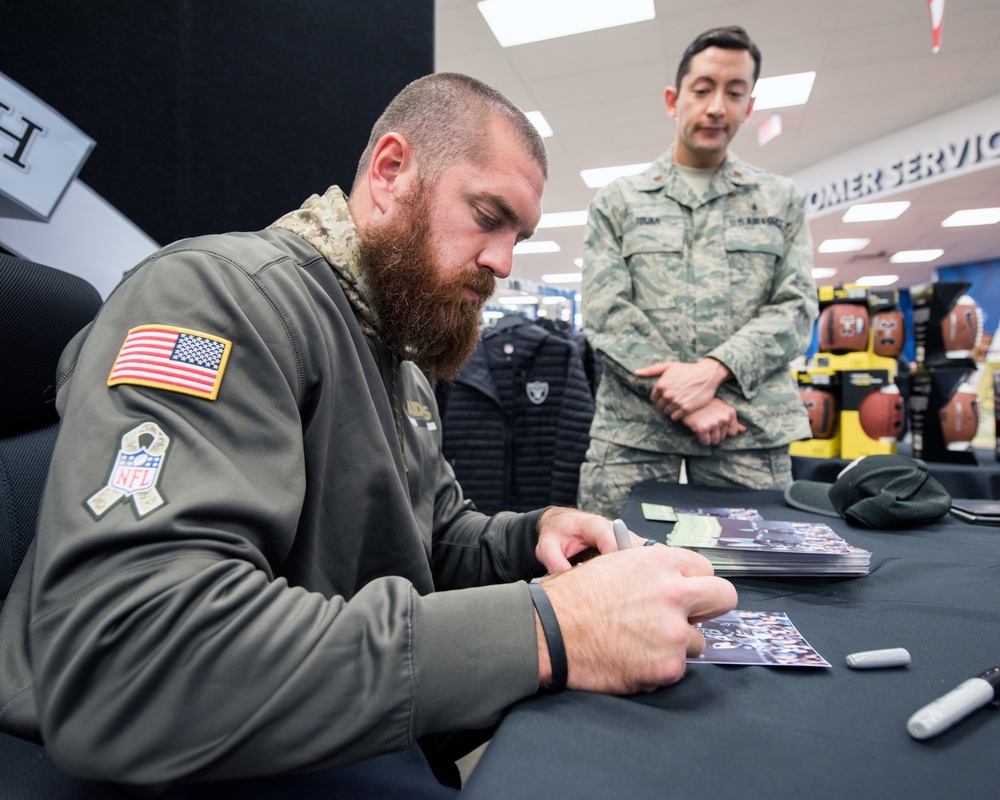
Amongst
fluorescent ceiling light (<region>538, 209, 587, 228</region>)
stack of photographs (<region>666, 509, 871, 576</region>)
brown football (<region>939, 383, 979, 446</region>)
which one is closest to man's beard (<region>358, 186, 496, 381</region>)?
stack of photographs (<region>666, 509, 871, 576</region>)

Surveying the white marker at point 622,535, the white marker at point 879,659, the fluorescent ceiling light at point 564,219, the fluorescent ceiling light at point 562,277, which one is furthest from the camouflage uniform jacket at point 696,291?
the fluorescent ceiling light at point 562,277

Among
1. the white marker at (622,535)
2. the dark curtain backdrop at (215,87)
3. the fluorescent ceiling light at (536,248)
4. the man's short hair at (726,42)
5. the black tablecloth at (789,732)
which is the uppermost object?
the fluorescent ceiling light at (536,248)

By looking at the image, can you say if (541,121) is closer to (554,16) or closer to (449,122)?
(554,16)

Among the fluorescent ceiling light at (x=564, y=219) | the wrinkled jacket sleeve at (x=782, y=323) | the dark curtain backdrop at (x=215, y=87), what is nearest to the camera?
the dark curtain backdrop at (x=215, y=87)

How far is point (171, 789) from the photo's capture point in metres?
0.49

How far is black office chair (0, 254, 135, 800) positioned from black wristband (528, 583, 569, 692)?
562mm

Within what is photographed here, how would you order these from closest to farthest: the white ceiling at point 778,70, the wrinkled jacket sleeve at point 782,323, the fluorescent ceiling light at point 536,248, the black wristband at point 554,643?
the black wristband at point 554,643, the wrinkled jacket sleeve at point 782,323, the white ceiling at point 778,70, the fluorescent ceiling light at point 536,248

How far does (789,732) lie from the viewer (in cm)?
38

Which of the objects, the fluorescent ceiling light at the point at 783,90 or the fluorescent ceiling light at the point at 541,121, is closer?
the fluorescent ceiling light at the point at 783,90

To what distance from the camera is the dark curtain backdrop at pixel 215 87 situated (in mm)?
1257

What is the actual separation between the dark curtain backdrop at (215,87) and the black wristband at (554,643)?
1330 millimetres

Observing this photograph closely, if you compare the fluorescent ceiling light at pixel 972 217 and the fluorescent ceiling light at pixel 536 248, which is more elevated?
the fluorescent ceiling light at pixel 536 248

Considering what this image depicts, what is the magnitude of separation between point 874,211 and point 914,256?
3241 mm

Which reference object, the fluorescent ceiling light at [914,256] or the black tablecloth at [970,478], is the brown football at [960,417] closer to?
the black tablecloth at [970,478]
